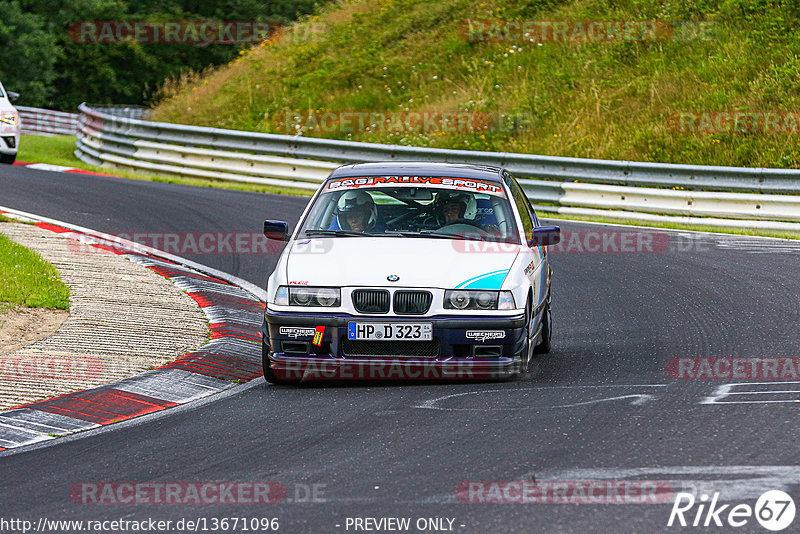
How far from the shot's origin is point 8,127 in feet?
73.6

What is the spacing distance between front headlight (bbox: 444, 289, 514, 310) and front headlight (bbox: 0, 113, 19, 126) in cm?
1657

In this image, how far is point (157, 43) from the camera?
178 ft

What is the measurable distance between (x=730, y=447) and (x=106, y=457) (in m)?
3.41

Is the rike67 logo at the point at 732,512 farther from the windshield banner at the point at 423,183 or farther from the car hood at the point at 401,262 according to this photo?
the windshield banner at the point at 423,183

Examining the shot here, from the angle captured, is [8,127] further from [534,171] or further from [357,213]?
[357,213]

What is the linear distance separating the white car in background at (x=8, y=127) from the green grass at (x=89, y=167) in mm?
1360

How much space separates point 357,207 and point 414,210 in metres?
0.46

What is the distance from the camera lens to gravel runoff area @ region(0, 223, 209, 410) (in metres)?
8.21
